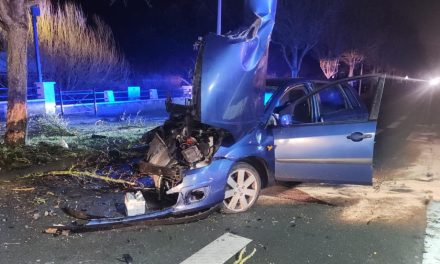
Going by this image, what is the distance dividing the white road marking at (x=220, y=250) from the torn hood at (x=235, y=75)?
1252mm

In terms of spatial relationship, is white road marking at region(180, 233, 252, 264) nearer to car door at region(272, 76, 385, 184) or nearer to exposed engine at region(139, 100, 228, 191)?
exposed engine at region(139, 100, 228, 191)

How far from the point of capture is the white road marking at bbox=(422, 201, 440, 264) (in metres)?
3.84

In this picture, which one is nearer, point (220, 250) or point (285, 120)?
point (220, 250)

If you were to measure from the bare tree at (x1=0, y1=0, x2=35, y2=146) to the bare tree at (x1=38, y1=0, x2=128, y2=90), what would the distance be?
1235 centimetres

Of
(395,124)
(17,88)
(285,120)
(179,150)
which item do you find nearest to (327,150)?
(285,120)

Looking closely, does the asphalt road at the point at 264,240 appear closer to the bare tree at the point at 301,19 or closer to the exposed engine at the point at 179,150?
the exposed engine at the point at 179,150

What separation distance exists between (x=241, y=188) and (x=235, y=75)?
1.42 metres

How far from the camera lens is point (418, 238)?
14.2ft

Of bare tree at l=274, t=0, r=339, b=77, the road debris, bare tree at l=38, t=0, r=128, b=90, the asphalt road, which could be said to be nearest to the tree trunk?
the asphalt road

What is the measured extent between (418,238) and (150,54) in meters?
27.9

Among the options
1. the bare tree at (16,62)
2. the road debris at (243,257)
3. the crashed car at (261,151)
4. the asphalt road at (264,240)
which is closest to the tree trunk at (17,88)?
the bare tree at (16,62)

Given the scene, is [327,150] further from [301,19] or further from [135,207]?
[301,19]

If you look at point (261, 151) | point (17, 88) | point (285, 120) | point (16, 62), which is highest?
point (16, 62)

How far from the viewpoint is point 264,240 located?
4.25 m
